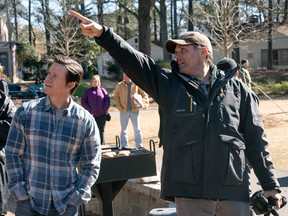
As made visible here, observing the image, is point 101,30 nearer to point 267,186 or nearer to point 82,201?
point 82,201

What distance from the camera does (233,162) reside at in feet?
11.1

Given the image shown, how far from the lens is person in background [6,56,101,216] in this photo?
11.5ft

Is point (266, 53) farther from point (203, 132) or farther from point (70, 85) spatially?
point (203, 132)

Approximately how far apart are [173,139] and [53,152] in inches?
29.7

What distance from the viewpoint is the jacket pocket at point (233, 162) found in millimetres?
3365

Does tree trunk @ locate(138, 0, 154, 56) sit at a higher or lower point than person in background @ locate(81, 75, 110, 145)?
higher

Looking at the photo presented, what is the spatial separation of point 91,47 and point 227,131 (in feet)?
158

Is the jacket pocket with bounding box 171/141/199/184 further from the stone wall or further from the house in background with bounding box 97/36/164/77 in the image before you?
the house in background with bounding box 97/36/164/77

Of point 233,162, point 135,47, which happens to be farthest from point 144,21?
point 135,47

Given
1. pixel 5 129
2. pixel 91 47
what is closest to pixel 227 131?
pixel 5 129

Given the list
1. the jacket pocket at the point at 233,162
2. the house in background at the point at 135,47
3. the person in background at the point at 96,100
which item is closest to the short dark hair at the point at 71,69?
the jacket pocket at the point at 233,162

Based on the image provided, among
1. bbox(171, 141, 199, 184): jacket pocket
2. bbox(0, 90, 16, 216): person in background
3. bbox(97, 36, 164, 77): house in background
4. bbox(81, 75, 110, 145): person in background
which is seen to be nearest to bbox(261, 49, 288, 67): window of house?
bbox(97, 36, 164, 77): house in background

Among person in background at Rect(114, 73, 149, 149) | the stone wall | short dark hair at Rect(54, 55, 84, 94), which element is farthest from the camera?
person in background at Rect(114, 73, 149, 149)

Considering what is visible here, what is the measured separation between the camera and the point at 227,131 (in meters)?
3.40
